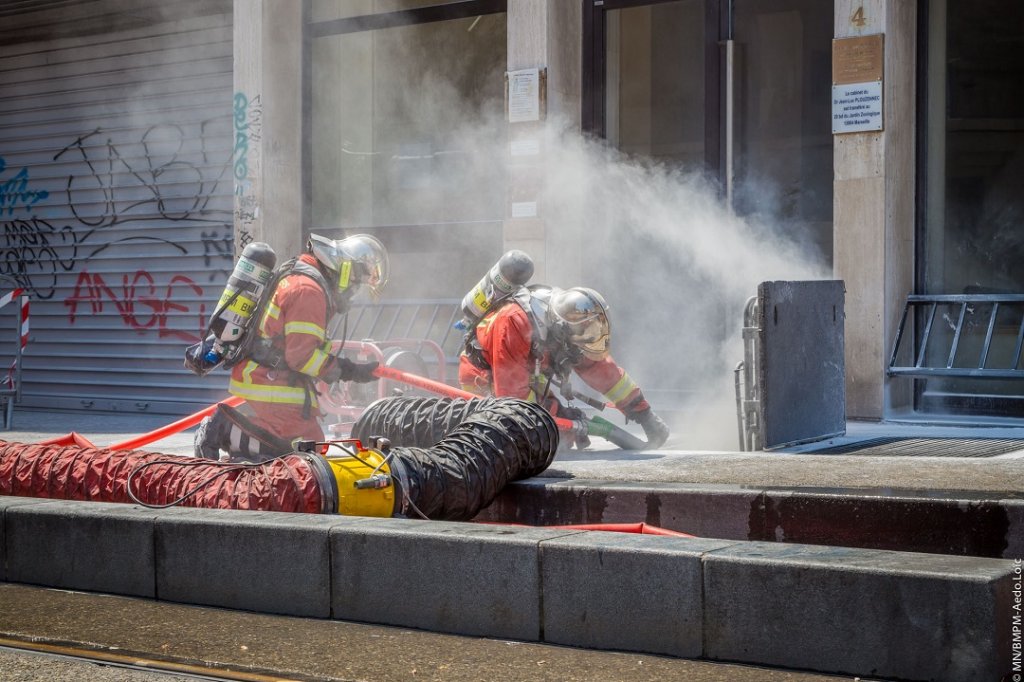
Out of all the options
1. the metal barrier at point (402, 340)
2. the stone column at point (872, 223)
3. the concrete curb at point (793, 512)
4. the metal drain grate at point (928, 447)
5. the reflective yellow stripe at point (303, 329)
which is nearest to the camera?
the concrete curb at point (793, 512)

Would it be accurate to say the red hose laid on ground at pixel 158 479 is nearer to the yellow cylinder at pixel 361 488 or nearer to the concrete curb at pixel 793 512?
the yellow cylinder at pixel 361 488

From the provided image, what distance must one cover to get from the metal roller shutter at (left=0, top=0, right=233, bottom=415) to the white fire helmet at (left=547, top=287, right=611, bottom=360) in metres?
5.62

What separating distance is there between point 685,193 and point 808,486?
588 centimetres

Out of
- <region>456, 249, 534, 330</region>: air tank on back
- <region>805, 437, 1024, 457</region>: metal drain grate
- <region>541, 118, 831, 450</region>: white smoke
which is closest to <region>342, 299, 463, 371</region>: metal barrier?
<region>541, 118, 831, 450</region>: white smoke

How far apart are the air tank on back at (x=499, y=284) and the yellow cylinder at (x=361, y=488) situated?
3116 mm

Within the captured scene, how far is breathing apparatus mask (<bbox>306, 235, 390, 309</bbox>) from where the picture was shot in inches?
318

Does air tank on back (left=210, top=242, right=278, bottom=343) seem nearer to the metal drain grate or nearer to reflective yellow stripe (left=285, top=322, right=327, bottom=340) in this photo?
reflective yellow stripe (left=285, top=322, right=327, bottom=340)

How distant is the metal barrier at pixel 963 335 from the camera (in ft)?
31.3

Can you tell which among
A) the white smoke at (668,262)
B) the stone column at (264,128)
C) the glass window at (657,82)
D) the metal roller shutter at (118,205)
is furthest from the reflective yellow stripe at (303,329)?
the metal roller shutter at (118,205)

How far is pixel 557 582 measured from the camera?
13.7ft

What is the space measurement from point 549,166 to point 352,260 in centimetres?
346


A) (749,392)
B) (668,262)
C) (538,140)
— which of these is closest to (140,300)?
(538,140)

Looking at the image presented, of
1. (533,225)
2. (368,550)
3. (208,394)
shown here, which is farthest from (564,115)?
(368,550)

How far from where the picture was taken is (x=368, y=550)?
453 centimetres
